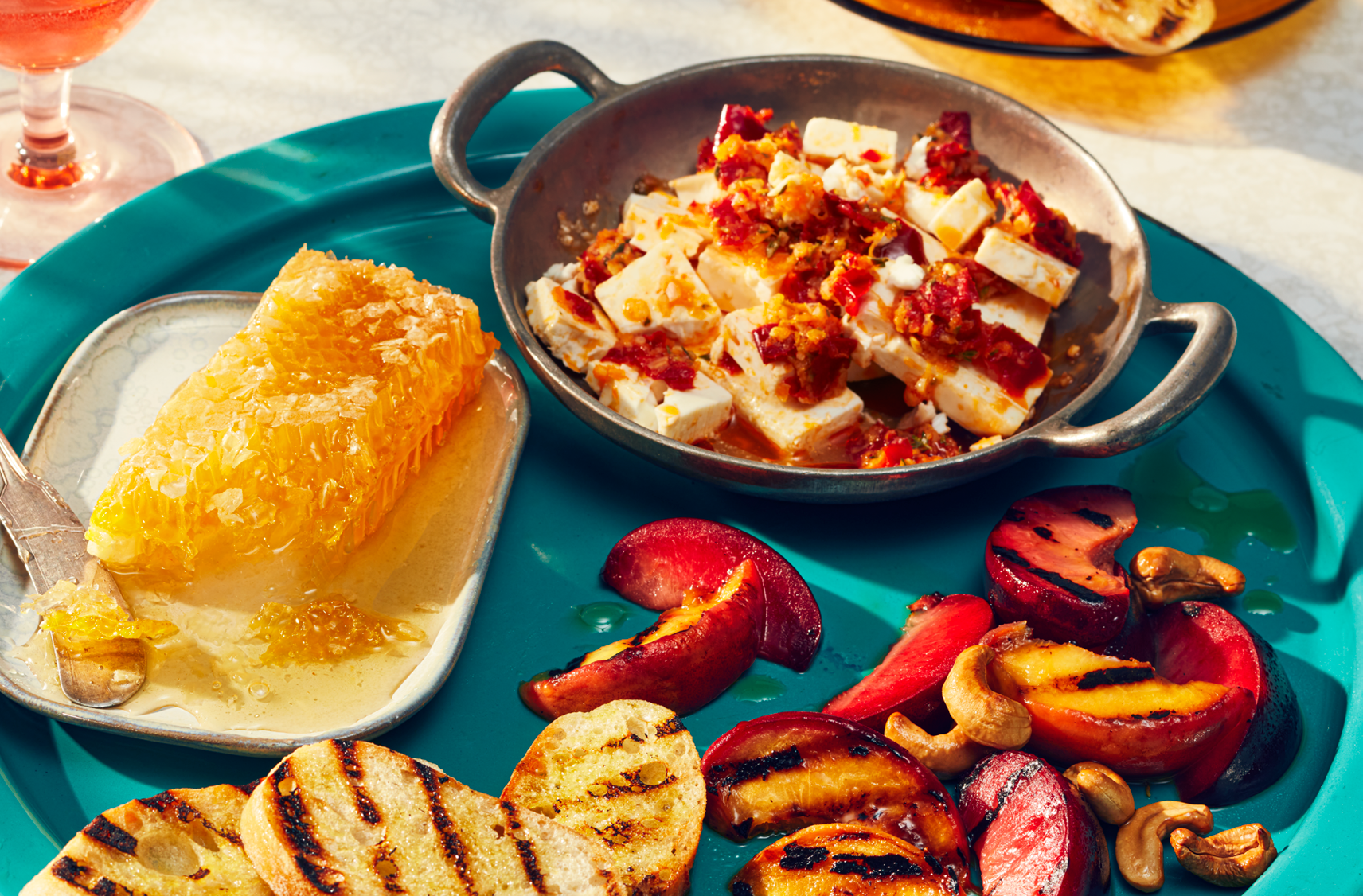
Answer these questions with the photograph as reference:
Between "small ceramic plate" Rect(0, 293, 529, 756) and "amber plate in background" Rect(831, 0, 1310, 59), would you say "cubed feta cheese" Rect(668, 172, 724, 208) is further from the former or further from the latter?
"amber plate in background" Rect(831, 0, 1310, 59)

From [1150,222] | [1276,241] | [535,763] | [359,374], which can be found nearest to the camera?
[535,763]

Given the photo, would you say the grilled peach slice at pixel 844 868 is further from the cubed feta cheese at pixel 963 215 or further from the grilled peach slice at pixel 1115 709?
the cubed feta cheese at pixel 963 215

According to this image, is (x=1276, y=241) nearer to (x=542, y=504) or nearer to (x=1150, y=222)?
(x=1150, y=222)

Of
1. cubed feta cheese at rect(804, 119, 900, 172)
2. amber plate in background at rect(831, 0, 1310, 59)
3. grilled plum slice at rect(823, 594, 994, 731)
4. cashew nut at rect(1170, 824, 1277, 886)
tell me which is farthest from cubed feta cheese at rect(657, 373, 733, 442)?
amber plate in background at rect(831, 0, 1310, 59)

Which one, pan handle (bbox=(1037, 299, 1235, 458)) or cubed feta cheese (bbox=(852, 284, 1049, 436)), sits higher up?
pan handle (bbox=(1037, 299, 1235, 458))

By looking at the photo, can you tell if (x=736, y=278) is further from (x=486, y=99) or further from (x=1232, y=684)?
(x=1232, y=684)

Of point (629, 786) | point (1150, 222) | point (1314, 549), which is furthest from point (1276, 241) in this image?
point (629, 786)
